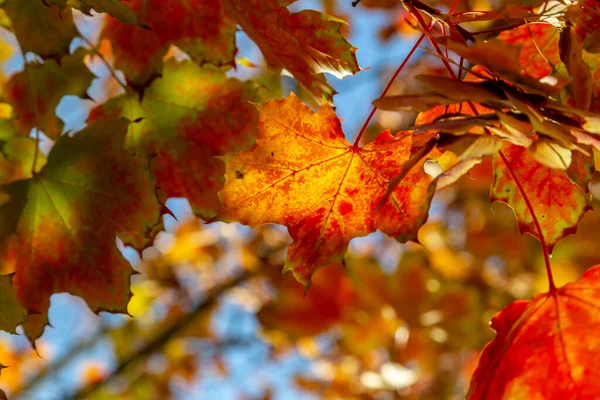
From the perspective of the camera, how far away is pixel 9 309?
74 centimetres

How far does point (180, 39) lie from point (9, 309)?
502 mm

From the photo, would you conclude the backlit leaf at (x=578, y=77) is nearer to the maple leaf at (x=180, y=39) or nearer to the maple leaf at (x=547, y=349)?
the maple leaf at (x=547, y=349)

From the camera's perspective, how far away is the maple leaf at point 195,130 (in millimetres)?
991

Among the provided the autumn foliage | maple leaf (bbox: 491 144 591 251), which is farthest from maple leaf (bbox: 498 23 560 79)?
maple leaf (bbox: 491 144 591 251)

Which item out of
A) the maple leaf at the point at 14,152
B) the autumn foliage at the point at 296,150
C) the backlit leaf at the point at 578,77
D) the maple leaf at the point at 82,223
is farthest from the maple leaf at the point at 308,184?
the maple leaf at the point at 14,152

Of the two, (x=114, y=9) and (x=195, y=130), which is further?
(x=195, y=130)

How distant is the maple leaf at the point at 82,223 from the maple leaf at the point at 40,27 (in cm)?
17

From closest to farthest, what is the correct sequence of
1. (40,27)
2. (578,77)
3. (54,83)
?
(578,77)
(40,27)
(54,83)

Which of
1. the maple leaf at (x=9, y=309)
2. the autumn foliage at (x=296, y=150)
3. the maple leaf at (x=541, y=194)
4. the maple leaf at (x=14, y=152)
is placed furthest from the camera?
the maple leaf at (x=14, y=152)

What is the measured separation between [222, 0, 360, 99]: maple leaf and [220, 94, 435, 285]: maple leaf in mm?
52

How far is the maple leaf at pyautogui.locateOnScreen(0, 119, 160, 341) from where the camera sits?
0.87 m

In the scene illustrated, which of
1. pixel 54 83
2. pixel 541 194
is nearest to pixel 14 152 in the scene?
pixel 54 83

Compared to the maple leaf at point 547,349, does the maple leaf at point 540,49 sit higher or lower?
higher

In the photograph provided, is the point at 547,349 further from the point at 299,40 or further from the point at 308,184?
the point at 299,40
